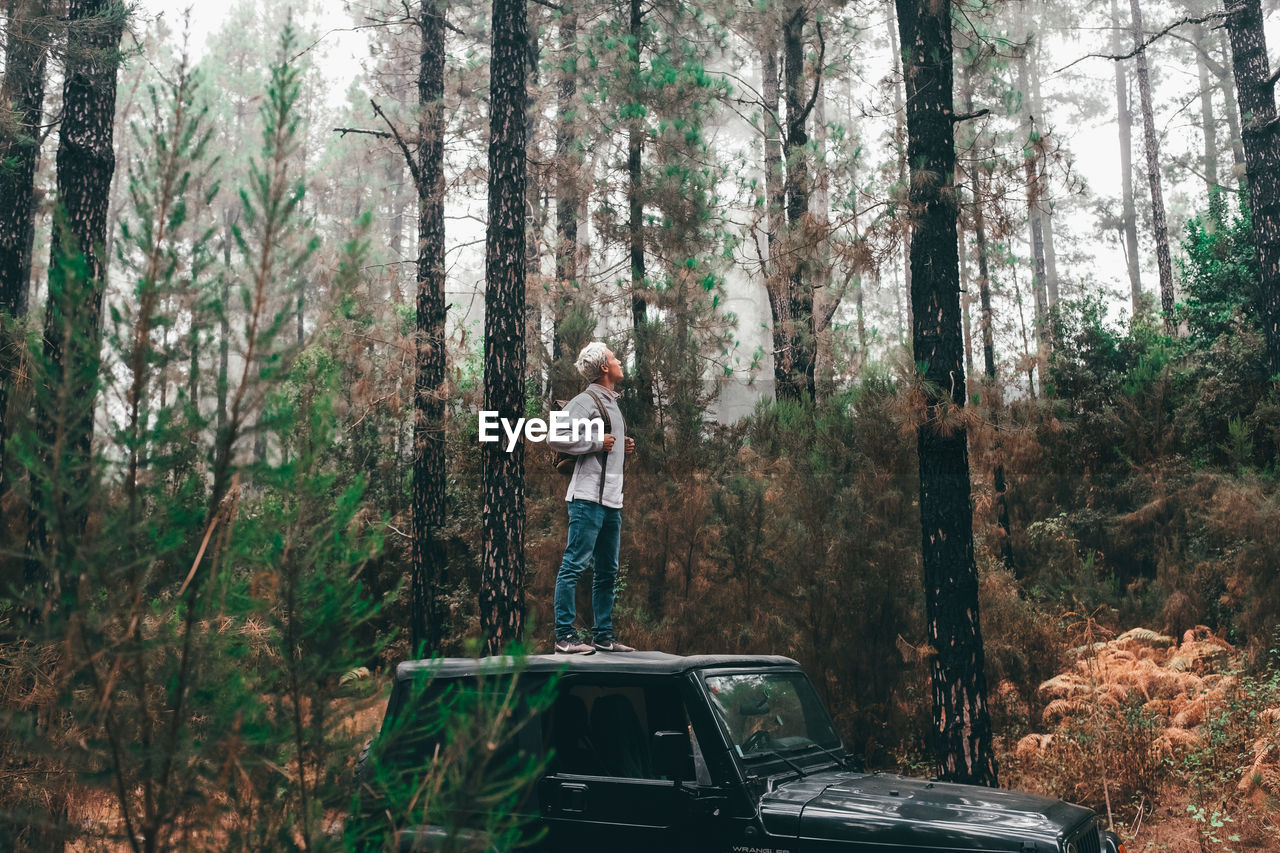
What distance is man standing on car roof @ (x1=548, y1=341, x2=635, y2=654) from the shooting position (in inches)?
243

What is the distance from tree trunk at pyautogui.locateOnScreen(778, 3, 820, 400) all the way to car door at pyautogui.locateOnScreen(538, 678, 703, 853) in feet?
27.2

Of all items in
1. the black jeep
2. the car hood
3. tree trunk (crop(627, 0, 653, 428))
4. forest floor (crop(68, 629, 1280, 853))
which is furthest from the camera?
tree trunk (crop(627, 0, 653, 428))

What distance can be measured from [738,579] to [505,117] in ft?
17.3

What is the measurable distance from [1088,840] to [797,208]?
11888 mm

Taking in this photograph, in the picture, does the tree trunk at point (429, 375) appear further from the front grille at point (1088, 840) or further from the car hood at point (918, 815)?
the front grille at point (1088, 840)

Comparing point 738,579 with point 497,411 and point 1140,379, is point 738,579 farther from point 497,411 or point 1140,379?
point 1140,379

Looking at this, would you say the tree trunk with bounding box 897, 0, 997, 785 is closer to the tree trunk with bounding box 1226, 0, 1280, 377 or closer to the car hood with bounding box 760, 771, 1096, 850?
the car hood with bounding box 760, 771, 1096, 850

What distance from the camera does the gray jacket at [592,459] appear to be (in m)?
6.31

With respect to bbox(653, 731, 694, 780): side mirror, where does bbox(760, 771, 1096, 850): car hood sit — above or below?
below

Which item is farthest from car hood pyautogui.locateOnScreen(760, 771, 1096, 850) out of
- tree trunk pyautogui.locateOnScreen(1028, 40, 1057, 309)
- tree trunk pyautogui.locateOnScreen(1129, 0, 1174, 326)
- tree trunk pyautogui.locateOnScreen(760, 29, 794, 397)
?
tree trunk pyautogui.locateOnScreen(1028, 40, 1057, 309)

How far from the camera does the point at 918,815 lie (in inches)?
151

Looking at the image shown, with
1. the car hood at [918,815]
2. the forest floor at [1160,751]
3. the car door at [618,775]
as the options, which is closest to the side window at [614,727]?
the car door at [618,775]

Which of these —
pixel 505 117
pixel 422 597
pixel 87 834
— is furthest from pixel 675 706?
pixel 422 597

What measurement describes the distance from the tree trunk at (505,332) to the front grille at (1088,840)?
17.9 feet
